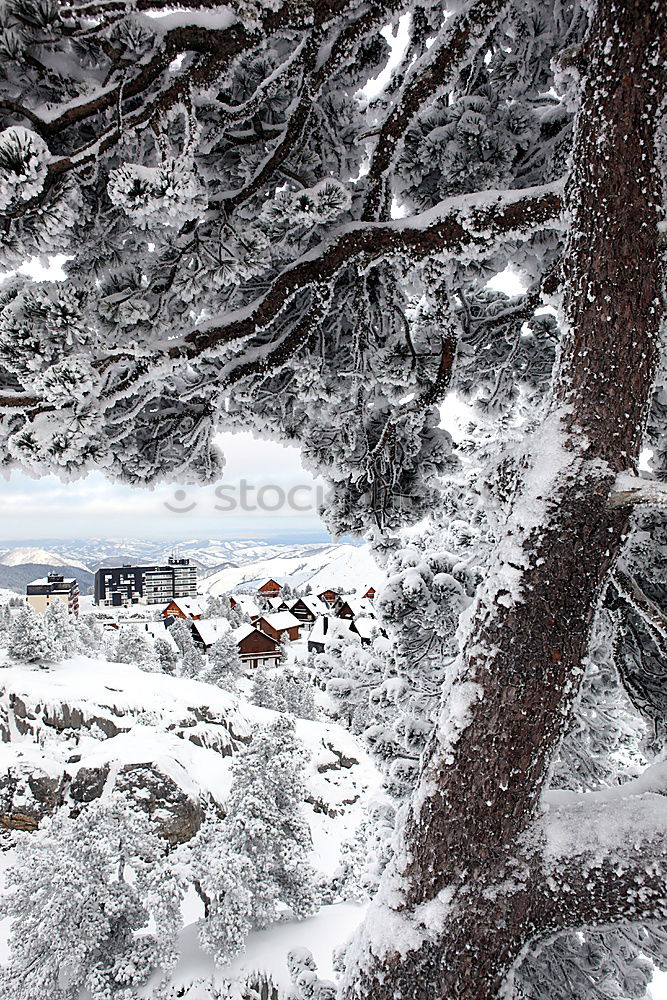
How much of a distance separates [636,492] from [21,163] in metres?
2.16

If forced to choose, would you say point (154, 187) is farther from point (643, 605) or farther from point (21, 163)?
point (643, 605)

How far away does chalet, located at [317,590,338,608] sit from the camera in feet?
187

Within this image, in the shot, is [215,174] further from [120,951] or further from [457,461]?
[120,951]

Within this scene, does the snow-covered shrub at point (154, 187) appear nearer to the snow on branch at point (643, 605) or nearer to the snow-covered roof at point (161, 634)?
the snow on branch at point (643, 605)

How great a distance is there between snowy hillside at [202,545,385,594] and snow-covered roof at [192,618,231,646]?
15.0 m

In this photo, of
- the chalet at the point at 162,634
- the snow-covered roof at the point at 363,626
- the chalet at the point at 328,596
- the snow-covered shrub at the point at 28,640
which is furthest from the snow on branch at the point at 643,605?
the chalet at the point at 328,596

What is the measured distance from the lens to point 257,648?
132 feet

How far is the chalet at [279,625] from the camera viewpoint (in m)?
42.4

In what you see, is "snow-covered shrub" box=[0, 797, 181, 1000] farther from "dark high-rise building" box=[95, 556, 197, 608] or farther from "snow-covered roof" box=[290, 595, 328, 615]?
"dark high-rise building" box=[95, 556, 197, 608]

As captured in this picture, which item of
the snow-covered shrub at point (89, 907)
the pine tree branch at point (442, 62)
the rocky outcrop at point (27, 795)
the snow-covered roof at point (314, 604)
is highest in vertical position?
the pine tree branch at point (442, 62)

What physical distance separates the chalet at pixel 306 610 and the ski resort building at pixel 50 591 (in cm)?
2182

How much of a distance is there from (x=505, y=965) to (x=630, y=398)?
5.92 ft

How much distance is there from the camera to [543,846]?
1655 millimetres

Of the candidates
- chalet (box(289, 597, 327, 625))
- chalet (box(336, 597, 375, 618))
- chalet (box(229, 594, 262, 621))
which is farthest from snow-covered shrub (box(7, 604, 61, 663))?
chalet (box(289, 597, 327, 625))
